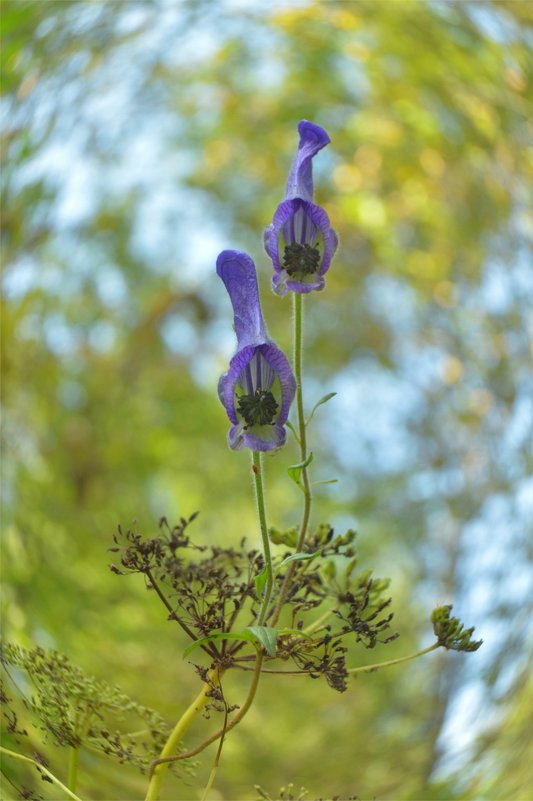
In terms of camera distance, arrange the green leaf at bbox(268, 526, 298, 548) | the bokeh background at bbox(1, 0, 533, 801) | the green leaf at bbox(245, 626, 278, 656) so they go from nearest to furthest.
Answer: the green leaf at bbox(245, 626, 278, 656)
the green leaf at bbox(268, 526, 298, 548)
the bokeh background at bbox(1, 0, 533, 801)

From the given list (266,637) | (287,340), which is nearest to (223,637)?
(266,637)

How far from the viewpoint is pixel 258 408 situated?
1.09 ft

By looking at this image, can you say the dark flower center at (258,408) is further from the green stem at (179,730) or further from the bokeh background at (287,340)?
the bokeh background at (287,340)

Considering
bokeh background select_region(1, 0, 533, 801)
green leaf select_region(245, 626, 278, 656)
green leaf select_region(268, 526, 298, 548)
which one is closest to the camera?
green leaf select_region(245, 626, 278, 656)

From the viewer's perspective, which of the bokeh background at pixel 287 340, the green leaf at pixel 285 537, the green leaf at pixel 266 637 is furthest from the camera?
the bokeh background at pixel 287 340

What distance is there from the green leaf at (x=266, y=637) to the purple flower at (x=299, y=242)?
0.14m

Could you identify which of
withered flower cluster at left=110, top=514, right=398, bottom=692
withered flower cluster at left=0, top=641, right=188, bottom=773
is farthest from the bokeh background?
withered flower cluster at left=110, top=514, right=398, bottom=692

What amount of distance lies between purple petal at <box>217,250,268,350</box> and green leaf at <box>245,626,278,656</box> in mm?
117

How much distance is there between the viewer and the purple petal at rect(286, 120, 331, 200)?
37 centimetres

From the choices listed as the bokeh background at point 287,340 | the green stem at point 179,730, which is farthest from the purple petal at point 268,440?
the bokeh background at point 287,340

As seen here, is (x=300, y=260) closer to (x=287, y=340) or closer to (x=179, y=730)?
(x=179, y=730)

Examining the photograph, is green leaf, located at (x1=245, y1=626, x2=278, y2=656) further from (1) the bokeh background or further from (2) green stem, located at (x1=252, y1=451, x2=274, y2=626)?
(1) the bokeh background

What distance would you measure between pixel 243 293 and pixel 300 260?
3 centimetres

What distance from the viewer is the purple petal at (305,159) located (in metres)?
0.37
